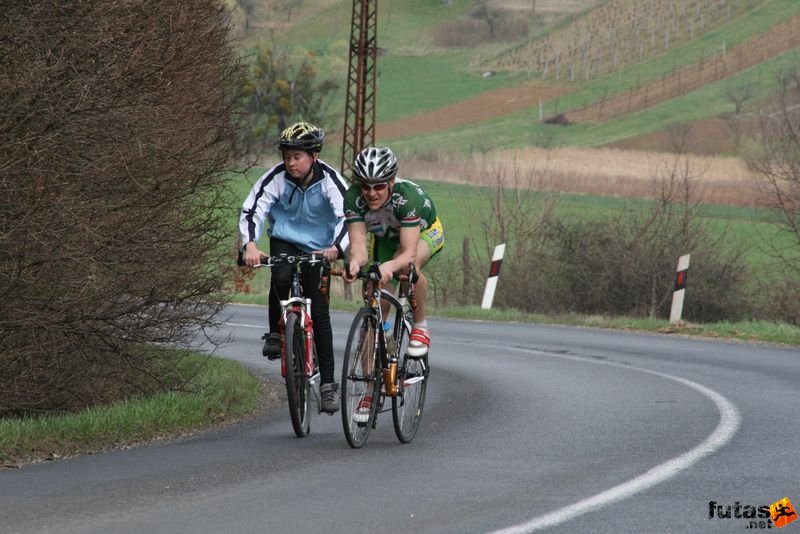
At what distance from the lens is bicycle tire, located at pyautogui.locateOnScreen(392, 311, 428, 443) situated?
31.9 feet

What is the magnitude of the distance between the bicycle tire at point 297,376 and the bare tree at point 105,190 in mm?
1386

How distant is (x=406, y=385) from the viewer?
32.3ft

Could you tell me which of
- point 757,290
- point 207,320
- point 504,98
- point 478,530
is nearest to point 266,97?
point 504,98

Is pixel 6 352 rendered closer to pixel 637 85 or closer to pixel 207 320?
pixel 207 320

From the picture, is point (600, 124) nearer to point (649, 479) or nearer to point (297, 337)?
point (297, 337)

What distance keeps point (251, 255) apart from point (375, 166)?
1146 millimetres

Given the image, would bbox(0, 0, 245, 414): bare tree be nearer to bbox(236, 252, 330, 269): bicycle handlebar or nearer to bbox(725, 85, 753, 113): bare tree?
bbox(236, 252, 330, 269): bicycle handlebar

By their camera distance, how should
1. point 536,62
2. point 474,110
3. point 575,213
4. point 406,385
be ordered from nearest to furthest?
point 406,385, point 575,213, point 474,110, point 536,62

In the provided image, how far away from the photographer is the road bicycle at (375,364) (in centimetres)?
937

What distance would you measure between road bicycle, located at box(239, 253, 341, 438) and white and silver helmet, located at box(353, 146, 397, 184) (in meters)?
0.83

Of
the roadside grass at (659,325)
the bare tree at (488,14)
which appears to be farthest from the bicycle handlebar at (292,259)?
the bare tree at (488,14)

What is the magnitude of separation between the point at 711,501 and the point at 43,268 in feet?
15.3

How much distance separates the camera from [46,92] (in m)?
9.27

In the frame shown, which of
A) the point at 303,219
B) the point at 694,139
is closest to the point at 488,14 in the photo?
the point at 694,139
